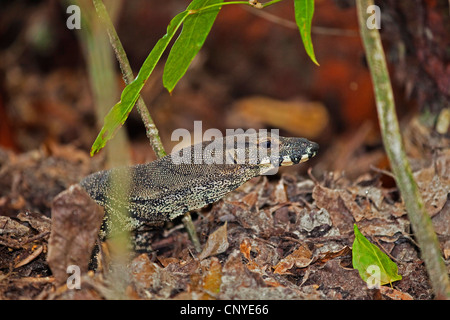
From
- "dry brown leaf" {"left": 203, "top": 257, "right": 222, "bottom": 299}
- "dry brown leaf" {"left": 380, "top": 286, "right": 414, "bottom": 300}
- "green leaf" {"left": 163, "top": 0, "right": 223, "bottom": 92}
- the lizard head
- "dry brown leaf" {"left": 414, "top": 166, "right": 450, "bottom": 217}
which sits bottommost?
"dry brown leaf" {"left": 380, "top": 286, "right": 414, "bottom": 300}

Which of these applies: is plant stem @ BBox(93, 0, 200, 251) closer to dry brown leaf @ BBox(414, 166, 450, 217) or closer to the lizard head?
the lizard head

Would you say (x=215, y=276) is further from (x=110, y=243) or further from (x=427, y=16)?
(x=427, y=16)

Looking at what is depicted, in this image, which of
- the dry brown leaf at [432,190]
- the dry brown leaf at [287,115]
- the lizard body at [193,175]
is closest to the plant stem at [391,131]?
the lizard body at [193,175]

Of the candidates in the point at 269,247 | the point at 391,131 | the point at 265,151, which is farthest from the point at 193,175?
the point at 391,131

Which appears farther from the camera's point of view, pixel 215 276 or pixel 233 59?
pixel 233 59

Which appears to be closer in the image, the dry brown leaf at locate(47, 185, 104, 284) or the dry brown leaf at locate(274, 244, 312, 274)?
the dry brown leaf at locate(47, 185, 104, 284)

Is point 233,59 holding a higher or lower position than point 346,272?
higher

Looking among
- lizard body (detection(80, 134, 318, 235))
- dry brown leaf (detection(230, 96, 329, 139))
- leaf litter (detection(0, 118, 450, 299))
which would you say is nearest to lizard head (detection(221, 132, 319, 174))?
lizard body (detection(80, 134, 318, 235))
